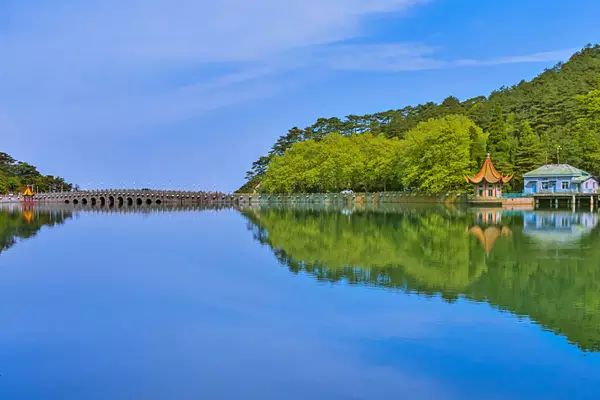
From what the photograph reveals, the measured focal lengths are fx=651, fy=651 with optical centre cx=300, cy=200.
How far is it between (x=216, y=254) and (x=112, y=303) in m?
7.77

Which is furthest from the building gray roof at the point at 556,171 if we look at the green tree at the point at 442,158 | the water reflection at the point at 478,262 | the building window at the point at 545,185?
the water reflection at the point at 478,262

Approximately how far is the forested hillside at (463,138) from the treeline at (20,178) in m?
29.4

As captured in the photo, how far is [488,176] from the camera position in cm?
4850

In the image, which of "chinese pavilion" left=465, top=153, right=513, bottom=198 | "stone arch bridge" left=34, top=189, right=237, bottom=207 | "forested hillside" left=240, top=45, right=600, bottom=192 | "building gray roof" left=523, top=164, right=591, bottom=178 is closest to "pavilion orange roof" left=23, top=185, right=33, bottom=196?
"stone arch bridge" left=34, top=189, right=237, bottom=207

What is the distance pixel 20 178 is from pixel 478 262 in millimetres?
87613

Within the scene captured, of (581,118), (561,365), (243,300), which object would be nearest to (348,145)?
(581,118)

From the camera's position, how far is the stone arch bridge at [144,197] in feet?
270

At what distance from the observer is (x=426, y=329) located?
9375 mm

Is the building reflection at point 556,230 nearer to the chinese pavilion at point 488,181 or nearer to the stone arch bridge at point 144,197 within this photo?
the chinese pavilion at point 488,181

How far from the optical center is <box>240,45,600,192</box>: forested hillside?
51.8 meters

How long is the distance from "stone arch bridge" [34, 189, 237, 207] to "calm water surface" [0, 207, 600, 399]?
62.9 meters

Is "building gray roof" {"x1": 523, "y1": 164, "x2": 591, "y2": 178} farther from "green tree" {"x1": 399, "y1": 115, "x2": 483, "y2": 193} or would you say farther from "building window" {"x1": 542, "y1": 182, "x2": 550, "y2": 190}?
"green tree" {"x1": 399, "y1": 115, "x2": 483, "y2": 193}

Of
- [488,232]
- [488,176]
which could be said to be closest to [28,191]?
[488,176]

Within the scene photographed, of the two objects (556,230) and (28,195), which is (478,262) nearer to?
(556,230)
